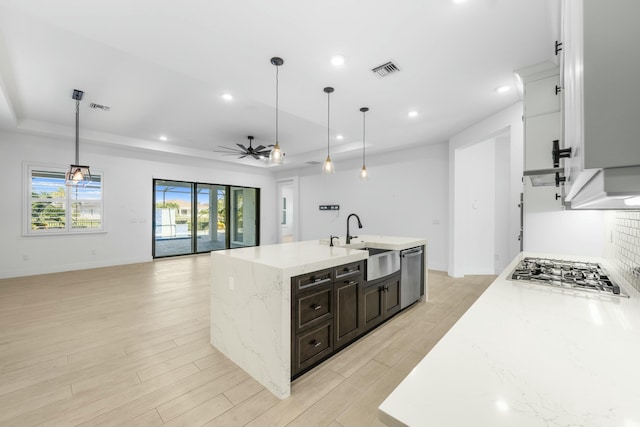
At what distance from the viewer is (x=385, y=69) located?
3.02 meters

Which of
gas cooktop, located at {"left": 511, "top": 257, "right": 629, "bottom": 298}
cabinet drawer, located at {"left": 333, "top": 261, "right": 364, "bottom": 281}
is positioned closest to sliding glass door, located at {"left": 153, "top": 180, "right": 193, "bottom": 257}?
cabinet drawer, located at {"left": 333, "top": 261, "right": 364, "bottom": 281}

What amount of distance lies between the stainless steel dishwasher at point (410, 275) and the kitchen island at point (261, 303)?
1.00 meters

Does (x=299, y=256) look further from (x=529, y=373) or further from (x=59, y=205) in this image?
(x=59, y=205)

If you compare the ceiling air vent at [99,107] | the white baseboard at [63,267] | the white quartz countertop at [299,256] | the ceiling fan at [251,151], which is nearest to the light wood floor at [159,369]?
the white quartz countertop at [299,256]

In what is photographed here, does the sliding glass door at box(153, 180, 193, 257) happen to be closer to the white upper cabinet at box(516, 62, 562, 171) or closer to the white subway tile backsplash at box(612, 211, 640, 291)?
the white upper cabinet at box(516, 62, 562, 171)

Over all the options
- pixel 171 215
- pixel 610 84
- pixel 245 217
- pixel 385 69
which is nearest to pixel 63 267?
pixel 171 215

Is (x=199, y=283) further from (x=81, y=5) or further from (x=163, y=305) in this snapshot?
(x=81, y=5)

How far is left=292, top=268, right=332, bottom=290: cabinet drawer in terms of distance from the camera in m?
2.06

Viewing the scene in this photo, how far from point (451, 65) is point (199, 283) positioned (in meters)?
5.09

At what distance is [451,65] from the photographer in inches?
116

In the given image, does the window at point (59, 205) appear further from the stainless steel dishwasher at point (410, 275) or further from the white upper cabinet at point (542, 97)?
the white upper cabinet at point (542, 97)

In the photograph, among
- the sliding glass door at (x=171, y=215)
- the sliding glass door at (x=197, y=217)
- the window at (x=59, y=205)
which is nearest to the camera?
the window at (x=59, y=205)

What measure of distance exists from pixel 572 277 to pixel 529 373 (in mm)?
1360

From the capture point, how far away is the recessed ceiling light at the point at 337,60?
2.77m
